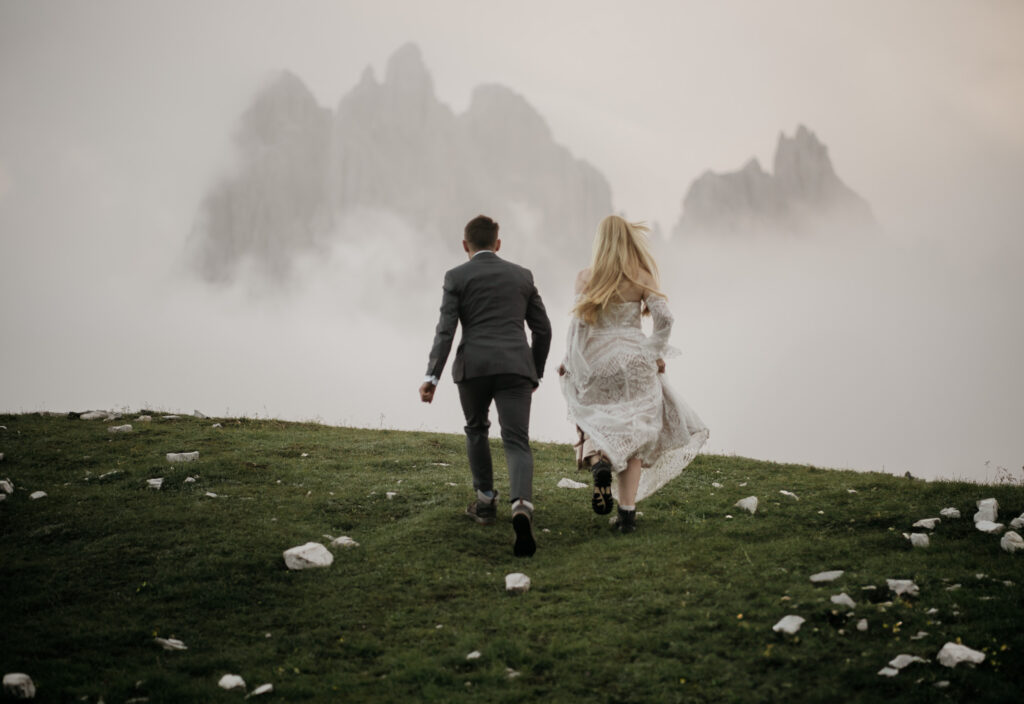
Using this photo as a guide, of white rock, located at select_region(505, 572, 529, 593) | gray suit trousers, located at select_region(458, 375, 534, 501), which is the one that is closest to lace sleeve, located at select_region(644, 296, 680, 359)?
gray suit trousers, located at select_region(458, 375, 534, 501)

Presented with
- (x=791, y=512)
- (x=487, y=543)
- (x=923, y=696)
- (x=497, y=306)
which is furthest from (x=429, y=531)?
(x=923, y=696)

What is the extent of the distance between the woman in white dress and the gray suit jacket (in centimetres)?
71

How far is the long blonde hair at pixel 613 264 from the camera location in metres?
8.70

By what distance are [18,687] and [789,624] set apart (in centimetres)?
541

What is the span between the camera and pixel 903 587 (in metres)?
5.99

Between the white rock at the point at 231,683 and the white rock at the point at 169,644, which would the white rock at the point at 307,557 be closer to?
the white rock at the point at 169,644

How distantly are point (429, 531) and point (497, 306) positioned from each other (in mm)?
2767

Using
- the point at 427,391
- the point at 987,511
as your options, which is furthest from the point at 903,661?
the point at 427,391

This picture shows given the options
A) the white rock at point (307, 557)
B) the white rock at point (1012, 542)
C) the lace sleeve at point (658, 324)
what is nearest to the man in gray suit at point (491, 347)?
the lace sleeve at point (658, 324)

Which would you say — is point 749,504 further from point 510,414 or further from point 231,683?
point 231,683

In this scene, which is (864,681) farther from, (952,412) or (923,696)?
(952,412)

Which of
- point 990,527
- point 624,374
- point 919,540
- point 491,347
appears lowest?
point 919,540

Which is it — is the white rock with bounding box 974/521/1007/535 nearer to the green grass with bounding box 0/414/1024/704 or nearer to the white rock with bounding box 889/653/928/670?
the green grass with bounding box 0/414/1024/704

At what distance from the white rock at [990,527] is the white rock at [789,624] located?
147 inches
